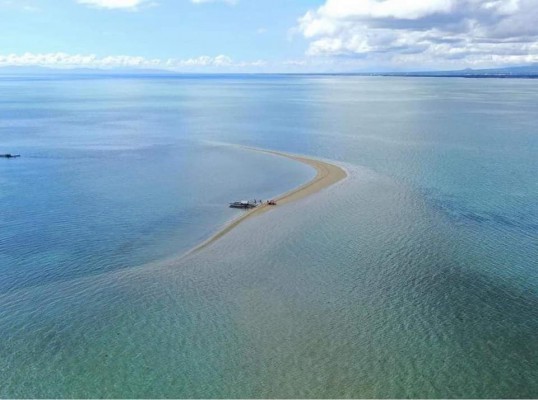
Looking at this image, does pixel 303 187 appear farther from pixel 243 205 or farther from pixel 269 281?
pixel 269 281

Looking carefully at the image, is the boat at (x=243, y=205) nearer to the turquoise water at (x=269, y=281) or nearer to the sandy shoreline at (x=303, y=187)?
the sandy shoreline at (x=303, y=187)

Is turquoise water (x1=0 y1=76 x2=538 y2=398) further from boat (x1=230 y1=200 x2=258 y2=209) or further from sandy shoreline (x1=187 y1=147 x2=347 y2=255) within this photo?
boat (x1=230 y1=200 x2=258 y2=209)

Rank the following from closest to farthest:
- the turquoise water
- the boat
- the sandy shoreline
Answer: the turquoise water < the sandy shoreline < the boat

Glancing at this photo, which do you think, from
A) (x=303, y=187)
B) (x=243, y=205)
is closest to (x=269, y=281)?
(x=243, y=205)

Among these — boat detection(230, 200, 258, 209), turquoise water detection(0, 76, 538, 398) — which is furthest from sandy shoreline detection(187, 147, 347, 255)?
turquoise water detection(0, 76, 538, 398)

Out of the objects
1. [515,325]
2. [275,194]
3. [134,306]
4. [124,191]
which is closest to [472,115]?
[275,194]

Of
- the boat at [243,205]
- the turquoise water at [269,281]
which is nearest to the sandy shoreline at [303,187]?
the boat at [243,205]

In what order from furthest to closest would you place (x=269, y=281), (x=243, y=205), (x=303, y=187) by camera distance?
1. (x=303, y=187)
2. (x=243, y=205)
3. (x=269, y=281)
